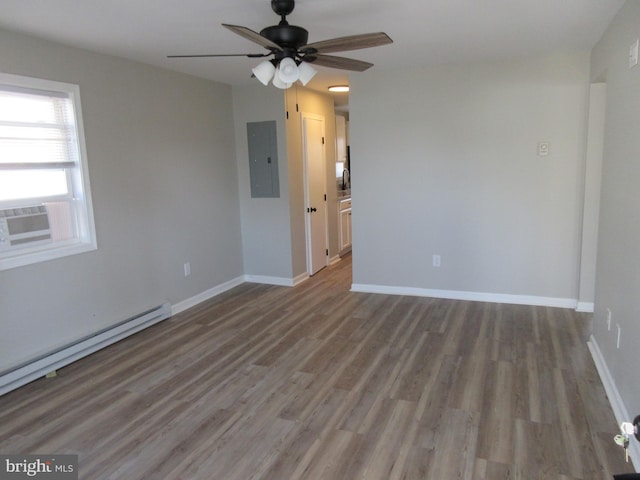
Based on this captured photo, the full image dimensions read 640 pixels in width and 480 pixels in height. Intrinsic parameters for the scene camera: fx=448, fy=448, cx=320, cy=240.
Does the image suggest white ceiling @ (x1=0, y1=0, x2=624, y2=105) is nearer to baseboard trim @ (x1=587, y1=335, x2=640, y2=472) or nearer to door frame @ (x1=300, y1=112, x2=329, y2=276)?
door frame @ (x1=300, y1=112, x2=329, y2=276)

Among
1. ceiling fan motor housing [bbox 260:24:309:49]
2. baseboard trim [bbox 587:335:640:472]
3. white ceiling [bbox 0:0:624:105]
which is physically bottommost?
baseboard trim [bbox 587:335:640:472]

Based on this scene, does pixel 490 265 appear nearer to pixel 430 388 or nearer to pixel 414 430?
pixel 430 388

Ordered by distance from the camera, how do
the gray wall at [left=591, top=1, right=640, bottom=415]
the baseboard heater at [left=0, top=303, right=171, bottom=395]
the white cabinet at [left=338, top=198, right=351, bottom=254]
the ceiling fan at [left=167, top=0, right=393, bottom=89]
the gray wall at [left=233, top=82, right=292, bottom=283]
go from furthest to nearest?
the white cabinet at [left=338, top=198, right=351, bottom=254]
the gray wall at [left=233, top=82, right=292, bottom=283]
the baseboard heater at [left=0, top=303, right=171, bottom=395]
the ceiling fan at [left=167, top=0, right=393, bottom=89]
the gray wall at [left=591, top=1, right=640, bottom=415]

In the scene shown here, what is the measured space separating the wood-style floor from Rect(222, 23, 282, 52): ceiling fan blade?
2099mm

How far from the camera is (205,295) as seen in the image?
16.4 ft

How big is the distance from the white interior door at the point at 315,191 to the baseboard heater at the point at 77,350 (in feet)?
7.13

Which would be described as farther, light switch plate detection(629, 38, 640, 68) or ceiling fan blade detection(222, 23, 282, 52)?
light switch plate detection(629, 38, 640, 68)

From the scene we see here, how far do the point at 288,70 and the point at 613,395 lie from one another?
8.74ft

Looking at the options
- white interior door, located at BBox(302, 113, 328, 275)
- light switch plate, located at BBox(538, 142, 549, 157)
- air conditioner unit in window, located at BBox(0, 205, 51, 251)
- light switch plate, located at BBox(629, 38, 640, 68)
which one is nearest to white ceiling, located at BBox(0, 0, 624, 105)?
light switch plate, located at BBox(629, 38, 640, 68)

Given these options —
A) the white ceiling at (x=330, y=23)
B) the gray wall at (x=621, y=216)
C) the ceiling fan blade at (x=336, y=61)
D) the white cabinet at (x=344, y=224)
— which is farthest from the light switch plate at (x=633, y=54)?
the white cabinet at (x=344, y=224)

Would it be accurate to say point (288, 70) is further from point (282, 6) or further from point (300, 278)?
point (300, 278)

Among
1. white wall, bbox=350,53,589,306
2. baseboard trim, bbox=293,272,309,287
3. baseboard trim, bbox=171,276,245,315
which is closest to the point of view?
white wall, bbox=350,53,589,306

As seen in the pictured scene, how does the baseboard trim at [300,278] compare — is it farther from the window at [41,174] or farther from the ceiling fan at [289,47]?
the ceiling fan at [289,47]

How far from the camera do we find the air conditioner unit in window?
10.1 feet
